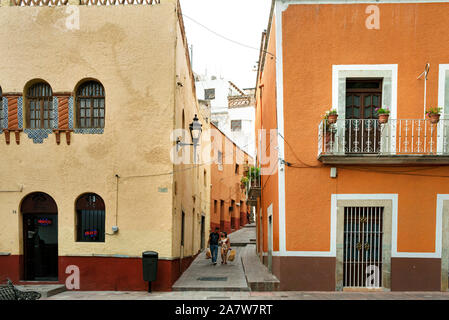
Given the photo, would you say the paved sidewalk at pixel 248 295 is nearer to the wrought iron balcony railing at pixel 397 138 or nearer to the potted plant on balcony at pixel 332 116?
the wrought iron balcony railing at pixel 397 138

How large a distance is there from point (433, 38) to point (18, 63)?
37.7 feet

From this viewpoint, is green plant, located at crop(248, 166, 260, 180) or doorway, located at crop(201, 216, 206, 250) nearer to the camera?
green plant, located at crop(248, 166, 260, 180)

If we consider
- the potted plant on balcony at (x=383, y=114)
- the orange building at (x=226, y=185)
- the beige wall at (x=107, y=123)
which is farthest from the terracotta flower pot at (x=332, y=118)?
the orange building at (x=226, y=185)

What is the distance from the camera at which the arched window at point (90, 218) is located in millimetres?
12461

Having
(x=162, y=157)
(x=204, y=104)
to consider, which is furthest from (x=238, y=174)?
(x=162, y=157)

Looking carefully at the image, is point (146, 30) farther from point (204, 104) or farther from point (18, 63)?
point (204, 104)

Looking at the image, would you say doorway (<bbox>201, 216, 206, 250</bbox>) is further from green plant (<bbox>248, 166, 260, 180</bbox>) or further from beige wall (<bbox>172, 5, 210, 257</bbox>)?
green plant (<bbox>248, 166, 260, 180</bbox>)

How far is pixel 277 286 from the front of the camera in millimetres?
11523

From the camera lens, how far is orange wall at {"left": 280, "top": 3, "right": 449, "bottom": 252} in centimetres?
1134

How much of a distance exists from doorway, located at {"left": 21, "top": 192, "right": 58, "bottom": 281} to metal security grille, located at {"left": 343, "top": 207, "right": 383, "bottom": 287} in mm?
8121

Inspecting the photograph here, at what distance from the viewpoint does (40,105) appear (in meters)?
12.9

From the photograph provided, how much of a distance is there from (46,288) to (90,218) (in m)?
2.14

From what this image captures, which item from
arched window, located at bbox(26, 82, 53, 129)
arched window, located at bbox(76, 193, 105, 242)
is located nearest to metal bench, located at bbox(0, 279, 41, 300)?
arched window, located at bbox(76, 193, 105, 242)

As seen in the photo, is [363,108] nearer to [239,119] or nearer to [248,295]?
[248,295]
